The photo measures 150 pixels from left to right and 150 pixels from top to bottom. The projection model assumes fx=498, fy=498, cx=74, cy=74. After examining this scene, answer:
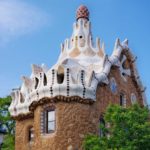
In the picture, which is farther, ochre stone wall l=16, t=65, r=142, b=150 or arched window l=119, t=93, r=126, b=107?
arched window l=119, t=93, r=126, b=107

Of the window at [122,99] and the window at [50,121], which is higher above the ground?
the window at [122,99]

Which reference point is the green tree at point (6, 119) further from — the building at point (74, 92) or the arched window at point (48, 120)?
the arched window at point (48, 120)

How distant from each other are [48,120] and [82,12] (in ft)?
25.4

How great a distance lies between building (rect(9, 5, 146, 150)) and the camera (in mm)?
23578

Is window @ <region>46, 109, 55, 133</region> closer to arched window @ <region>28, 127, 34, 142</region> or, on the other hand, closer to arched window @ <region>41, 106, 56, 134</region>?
arched window @ <region>41, 106, 56, 134</region>

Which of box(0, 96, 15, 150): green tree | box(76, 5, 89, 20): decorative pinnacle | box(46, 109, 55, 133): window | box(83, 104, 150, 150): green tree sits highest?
box(76, 5, 89, 20): decorative pinnacle

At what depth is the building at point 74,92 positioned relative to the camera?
23578 mm

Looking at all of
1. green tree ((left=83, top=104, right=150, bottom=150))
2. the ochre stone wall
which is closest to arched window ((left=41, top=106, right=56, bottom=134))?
the ochre stone wall

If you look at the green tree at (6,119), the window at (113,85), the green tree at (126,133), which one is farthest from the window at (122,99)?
the green tree at (6,119)

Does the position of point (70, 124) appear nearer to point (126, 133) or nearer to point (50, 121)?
point (50, 121)

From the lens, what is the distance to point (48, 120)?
950 inches

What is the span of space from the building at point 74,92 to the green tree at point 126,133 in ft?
10.9

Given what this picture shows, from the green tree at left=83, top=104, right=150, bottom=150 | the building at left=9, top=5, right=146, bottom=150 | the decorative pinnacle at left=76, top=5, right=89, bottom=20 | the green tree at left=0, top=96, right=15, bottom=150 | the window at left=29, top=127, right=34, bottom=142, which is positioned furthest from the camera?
the green tree at left=0, top=96, right=15, bottom=150

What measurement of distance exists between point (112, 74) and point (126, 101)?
6.06ft
